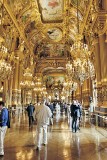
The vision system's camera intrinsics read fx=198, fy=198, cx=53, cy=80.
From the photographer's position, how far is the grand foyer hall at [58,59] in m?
5.80

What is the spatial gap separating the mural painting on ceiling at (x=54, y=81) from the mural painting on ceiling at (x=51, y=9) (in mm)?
25471

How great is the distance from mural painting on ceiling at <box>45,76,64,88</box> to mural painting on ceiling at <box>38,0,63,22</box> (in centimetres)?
2547

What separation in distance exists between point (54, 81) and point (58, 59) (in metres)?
15.8

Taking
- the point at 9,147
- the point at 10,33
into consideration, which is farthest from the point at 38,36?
the point at 9,147

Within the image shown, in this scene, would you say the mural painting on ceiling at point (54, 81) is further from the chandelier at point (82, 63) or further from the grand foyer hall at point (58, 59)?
the chandelier at point (82, 63)

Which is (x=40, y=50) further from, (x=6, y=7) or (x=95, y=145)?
(x=95, y=145)

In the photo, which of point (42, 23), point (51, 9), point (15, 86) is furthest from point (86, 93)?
point (51, 9)

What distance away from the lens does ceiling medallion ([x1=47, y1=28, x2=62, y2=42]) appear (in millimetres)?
21255

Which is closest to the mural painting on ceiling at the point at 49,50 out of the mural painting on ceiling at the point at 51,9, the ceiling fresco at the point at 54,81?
the mural painting on ceiling at the point at 51,9

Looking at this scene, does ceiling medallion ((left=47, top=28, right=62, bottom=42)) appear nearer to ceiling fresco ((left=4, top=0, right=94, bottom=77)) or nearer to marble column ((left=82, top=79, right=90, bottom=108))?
ceiling fresco ((left=4, top=0, right=94, bottom=77))

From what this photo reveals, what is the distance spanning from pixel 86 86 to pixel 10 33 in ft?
27.6

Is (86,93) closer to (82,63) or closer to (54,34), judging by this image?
(82,63)

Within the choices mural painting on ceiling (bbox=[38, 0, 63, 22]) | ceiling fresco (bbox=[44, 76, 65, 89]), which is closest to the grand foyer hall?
mural painting on ceiling (bbox=[38, 0, 63, 22])

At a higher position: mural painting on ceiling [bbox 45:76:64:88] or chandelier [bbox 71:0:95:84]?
mural painting on ceiling [bbox 45:76:64:88]
